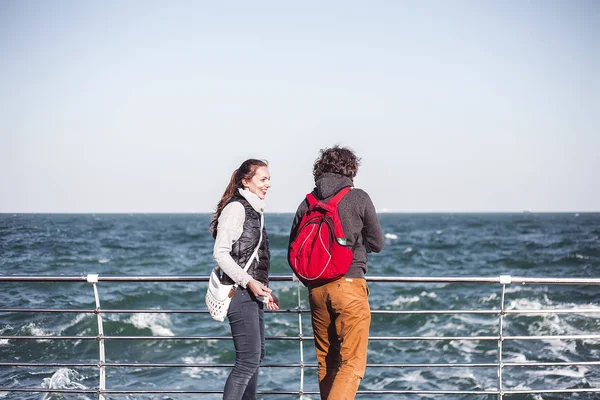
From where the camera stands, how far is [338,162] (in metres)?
3.46

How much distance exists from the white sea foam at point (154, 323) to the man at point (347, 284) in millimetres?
10591

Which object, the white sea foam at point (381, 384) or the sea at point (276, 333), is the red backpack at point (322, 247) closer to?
the sea at point (276, 333)

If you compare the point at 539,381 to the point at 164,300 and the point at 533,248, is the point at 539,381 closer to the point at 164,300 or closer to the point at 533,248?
the point at 164,300

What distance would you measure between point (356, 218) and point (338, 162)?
0.36m

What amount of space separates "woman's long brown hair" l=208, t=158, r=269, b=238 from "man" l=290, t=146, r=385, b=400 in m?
0.37

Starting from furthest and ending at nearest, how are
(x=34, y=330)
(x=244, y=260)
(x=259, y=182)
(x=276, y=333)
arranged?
(x=276, y=333)
(x=34, y=330)
(x=259, y=182)
(x=244, y=260)

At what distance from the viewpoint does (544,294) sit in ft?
59.8

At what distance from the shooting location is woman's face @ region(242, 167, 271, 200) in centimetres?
347

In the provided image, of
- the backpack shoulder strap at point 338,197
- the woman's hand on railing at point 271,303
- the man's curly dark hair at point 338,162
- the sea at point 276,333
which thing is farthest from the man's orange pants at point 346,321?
the sea at point 276,333

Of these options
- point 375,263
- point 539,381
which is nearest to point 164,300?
point 539,381

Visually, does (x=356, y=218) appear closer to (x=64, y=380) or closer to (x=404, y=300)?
(x=64, y=380)

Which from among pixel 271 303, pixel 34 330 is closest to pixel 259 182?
pixel 271 303

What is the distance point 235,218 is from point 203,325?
10.9m

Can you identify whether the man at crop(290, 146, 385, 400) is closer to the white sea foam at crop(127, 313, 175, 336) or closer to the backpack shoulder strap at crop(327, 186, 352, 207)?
the backpack shoulder strap at crop(327, 186, 352, 207)
